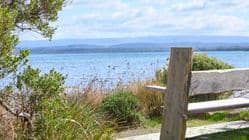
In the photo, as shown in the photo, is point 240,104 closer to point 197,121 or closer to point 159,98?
point 197,121

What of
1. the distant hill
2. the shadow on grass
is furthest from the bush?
the distant hill

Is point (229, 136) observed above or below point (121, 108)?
below

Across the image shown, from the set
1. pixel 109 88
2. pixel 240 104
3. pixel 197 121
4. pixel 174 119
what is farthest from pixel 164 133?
pixel 109 88

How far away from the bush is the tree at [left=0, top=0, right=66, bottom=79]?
4251 millimetres

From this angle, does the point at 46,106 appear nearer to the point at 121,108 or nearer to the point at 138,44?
the point at 121,108

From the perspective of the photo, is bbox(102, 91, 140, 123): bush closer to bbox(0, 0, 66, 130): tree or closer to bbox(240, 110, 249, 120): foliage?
bbox(240, 110, 249, 120): foliage

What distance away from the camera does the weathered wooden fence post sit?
5367 millimetres

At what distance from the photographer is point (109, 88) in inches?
379

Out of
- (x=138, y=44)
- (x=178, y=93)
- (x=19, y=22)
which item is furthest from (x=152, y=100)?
(x=138, y=44)

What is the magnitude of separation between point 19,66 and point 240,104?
13.9ft

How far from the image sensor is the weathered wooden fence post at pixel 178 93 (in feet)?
17.6

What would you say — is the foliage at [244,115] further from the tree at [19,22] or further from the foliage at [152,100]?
the tree at [19,22]

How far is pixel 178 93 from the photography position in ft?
17.8

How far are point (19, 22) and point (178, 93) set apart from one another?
2.10 meters
